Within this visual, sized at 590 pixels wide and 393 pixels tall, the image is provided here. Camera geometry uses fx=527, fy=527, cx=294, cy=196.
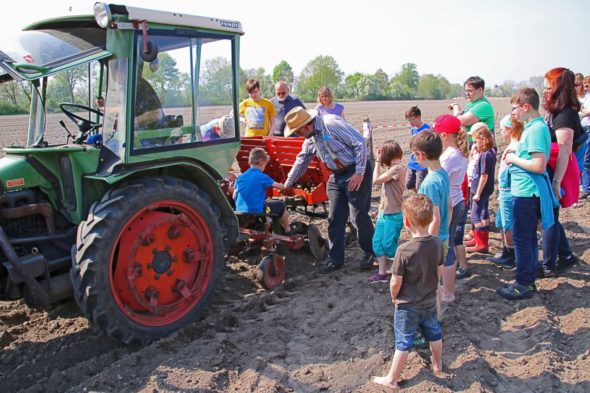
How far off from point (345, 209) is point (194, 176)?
1678 mm

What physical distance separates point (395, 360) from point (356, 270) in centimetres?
208

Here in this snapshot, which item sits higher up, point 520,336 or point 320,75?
point 320,75

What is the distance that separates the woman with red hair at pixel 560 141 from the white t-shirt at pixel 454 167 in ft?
2.99

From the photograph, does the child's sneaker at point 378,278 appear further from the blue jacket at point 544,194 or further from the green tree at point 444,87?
the green tree at point 444,87

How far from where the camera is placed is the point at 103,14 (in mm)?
3316

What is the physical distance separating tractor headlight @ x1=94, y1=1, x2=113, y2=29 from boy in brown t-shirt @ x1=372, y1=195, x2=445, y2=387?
7.16ft

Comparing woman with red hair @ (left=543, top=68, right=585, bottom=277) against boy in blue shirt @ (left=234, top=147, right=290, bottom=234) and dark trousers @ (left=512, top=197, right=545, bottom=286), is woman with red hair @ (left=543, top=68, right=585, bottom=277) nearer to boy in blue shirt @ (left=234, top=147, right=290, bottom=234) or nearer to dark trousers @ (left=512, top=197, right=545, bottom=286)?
dark trousers @ (left=512, top=197, right=545, bottom=286)

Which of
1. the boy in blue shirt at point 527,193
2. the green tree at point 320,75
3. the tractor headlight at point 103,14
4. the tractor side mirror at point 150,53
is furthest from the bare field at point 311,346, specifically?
the green tree at point 320,75

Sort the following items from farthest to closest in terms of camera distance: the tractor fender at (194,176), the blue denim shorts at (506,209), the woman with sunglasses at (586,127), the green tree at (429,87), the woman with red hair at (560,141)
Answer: the green tree at (429,87), the woman with sunglasses at (586,127), the blue denim shorts at (506,209), the woman with red hair at (560,141), the tractor fender at (194,176)

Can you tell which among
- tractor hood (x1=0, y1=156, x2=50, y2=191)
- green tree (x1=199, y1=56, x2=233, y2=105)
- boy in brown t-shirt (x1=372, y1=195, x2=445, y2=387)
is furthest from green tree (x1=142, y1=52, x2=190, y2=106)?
boy in brown t-shirt (x1=372, y1=195, x2=445, y2=387)

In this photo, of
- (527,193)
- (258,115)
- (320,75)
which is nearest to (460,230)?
(527,193)

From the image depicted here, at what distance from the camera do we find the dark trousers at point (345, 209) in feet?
16.6

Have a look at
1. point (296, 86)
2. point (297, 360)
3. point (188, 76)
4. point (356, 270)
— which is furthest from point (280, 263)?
point (296, 86)

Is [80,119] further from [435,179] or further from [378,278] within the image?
[378,278]
